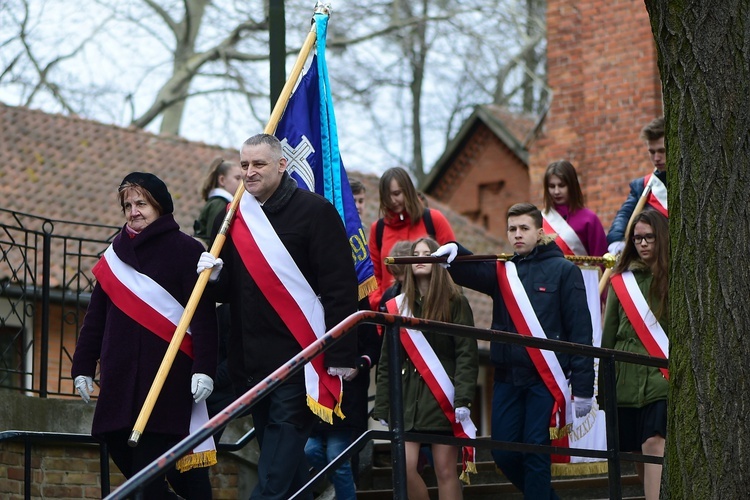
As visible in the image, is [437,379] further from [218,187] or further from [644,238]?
[218,187]

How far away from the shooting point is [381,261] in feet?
30.3

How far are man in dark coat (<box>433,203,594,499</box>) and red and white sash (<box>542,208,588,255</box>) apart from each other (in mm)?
1369

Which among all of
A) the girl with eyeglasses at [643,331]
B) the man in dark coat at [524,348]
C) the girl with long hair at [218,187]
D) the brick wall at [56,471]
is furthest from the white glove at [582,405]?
the brick wall at [56,471]

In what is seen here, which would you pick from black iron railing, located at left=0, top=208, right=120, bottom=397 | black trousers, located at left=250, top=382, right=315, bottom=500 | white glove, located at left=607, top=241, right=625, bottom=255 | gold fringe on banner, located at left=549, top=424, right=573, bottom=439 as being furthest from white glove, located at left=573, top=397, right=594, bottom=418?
black iron railing, located at left=0, top=208, right=120, bottom=397

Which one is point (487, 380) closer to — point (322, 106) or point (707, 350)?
point (322, 106)

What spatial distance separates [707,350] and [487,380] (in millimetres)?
18495

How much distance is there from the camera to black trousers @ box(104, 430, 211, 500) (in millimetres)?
6613

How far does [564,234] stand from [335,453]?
7.52 feet

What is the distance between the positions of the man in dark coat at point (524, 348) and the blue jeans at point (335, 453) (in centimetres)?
92

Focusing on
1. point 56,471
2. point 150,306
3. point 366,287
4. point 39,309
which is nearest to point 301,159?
point 366,287

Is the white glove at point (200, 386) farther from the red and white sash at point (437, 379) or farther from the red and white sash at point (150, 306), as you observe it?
the red and white sash at point (437, 379)

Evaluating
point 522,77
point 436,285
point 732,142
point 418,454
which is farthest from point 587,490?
point 522,77

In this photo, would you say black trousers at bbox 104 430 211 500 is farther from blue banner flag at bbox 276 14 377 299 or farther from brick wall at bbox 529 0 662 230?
brick wall at bbox 529 0 662 230

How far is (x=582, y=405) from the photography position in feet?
24.6
